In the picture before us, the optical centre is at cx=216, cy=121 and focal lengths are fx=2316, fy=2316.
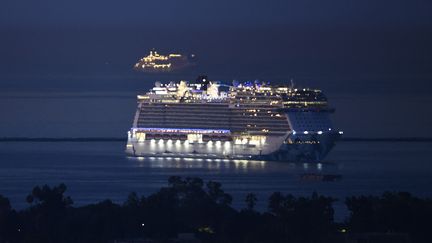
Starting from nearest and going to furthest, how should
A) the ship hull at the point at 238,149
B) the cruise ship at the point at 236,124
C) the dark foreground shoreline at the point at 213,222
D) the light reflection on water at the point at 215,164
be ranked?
1. the dark foreground shoreline at the point at 213,222
2. the light reflection on water at the point at 215,164
3. the ship hull at the point at 238,149
4. the cruise ship at the point at 236,124

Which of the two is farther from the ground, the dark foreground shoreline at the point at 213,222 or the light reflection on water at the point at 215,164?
the light reflection on water at the point at 215,164

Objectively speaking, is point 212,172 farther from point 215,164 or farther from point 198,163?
point 198,163

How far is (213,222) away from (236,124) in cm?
2680

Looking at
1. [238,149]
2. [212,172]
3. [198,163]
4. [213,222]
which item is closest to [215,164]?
[198,163]

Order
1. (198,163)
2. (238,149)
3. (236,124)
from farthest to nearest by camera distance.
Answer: (236,124) < (238,149) < (198,163)

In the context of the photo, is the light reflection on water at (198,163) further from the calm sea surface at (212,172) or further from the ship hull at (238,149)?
the ship hull at (238,149)

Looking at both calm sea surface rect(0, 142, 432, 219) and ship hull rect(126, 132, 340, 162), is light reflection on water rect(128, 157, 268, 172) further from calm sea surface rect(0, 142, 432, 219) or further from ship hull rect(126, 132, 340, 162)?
ship hull rect(126, 132, 340, 162)

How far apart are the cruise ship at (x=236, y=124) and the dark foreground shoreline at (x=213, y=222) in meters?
22.1

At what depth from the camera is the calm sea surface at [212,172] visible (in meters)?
50.2

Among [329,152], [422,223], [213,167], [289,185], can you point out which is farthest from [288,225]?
[329,152]

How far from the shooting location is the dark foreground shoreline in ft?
117

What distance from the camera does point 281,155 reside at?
6081 centimetres

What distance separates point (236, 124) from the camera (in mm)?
63750

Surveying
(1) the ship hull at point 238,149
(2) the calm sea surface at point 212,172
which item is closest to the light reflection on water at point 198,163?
(2) the calm sea surface at point 212,172
